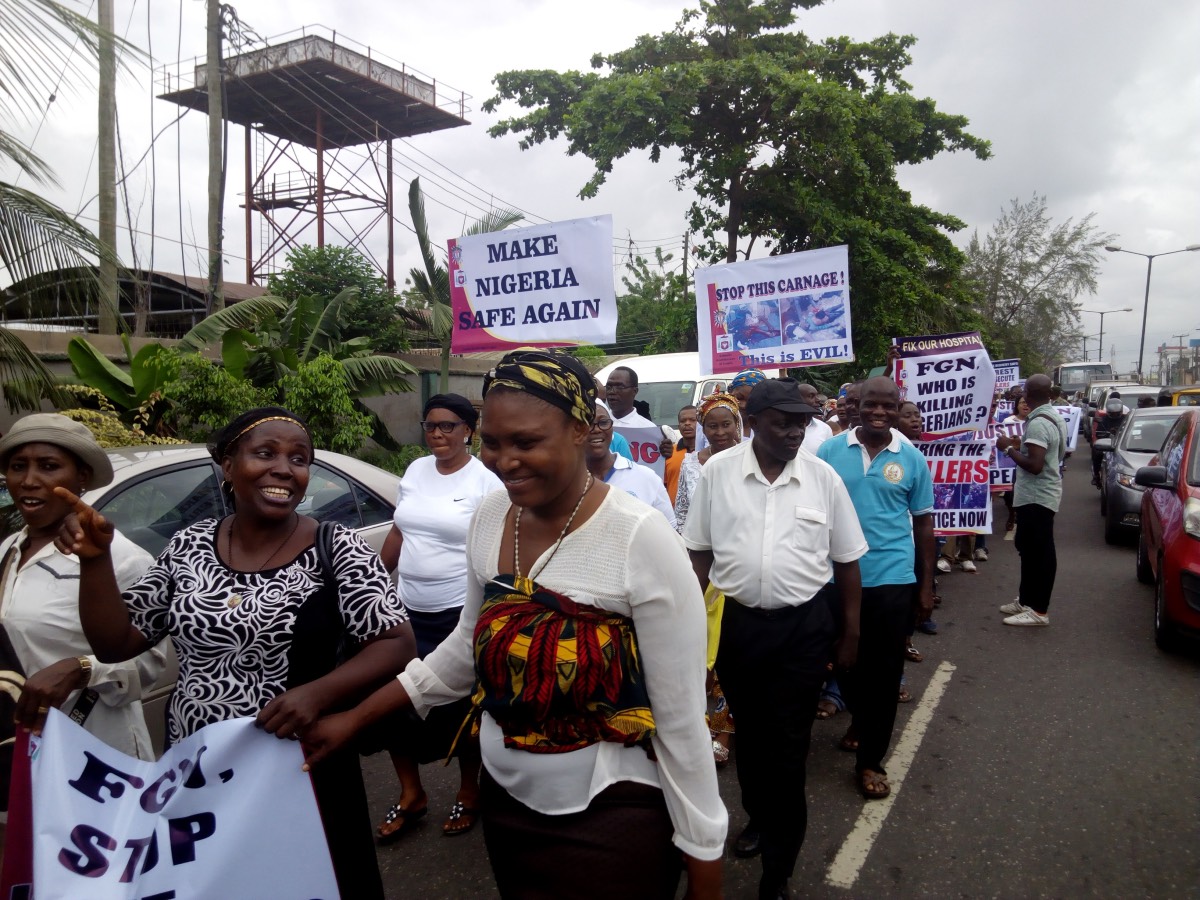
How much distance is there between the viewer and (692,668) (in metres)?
1.83

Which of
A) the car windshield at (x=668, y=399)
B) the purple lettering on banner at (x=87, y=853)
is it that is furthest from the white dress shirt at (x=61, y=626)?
the car windshield at (x=668, y=399)

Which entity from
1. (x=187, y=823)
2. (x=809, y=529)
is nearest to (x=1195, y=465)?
(x=809, y=529)

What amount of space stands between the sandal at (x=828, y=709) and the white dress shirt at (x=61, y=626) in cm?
381

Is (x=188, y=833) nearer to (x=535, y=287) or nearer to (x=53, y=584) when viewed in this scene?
(x=53, y=584)

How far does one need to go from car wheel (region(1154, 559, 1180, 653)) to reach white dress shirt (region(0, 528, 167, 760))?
635 cm

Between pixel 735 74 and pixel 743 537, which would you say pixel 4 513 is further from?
pixel 735 74

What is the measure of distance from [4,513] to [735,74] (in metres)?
16.8

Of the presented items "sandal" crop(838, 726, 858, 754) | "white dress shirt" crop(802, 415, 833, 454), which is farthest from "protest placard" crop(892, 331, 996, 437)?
"sandal" crop(838, 726, 858, 754)

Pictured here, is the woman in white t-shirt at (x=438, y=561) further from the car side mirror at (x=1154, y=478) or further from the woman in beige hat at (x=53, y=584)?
the car side mirror at (x=1154, y=478)

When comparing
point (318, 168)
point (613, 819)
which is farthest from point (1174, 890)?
point (318, 168)

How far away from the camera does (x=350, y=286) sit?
1727 cm

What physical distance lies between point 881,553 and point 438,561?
2046 millimetres

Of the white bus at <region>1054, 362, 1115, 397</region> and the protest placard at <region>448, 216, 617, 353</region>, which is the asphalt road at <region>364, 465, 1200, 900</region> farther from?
the white bus at <region>1054, 362, 1115, 397</region>

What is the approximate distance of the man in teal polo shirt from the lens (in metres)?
4.00
